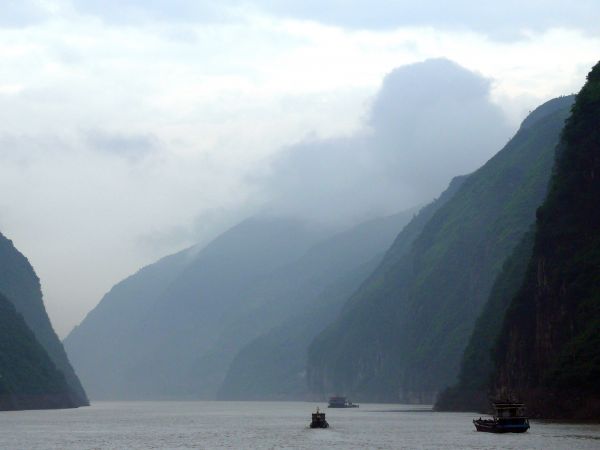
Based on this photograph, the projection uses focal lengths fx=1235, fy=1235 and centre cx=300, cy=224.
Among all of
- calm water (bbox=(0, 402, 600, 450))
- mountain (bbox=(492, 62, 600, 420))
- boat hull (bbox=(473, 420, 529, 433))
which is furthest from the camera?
mountain (bbox=(492, 62, 600, 420))

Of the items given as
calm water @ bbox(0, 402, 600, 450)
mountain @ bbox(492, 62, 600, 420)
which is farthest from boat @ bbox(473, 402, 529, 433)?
mountain @ bbox(492, 62, 600, 420)

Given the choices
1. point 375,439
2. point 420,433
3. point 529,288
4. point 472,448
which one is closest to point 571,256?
point 529,288

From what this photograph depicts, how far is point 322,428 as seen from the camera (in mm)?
175625

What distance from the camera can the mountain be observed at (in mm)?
159500

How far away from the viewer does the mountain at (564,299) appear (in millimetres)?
159500

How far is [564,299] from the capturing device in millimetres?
172500

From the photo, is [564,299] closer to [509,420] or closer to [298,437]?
[509,420]

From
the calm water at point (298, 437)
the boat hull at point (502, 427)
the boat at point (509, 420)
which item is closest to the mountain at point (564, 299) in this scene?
the calm water at point (298, 437)

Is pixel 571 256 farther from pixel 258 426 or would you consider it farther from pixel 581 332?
pixel 258 426

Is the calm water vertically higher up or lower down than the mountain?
lower down

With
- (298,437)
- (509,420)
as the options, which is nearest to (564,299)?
(509,420)

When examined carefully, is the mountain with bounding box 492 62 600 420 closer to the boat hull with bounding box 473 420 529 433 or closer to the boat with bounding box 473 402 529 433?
the boat with bounding box 473 402 529 433

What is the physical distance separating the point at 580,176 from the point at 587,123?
8092 millimetres

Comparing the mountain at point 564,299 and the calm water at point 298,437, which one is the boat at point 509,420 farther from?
the mountain at point 564,299
